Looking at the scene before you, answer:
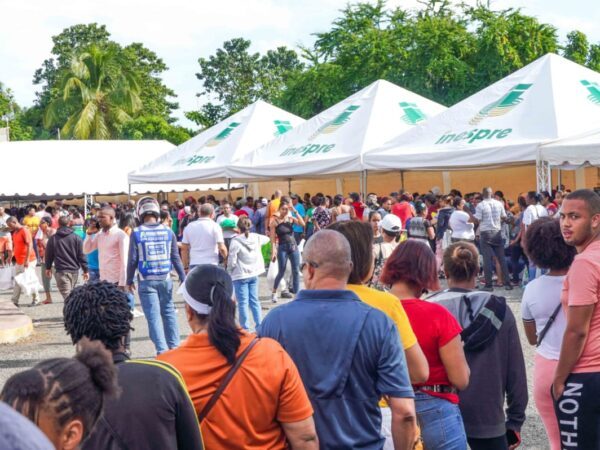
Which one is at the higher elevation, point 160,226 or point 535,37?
point 535,37

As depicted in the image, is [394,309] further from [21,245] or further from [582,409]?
[21,245]

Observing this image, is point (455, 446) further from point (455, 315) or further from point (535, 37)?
point (535, 37)

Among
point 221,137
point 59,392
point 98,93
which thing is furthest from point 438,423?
point 98,93

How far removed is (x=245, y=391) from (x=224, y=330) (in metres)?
0.20

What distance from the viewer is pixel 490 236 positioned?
14734 millimetres

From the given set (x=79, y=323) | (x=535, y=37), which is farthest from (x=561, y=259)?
(x=535, y=37)

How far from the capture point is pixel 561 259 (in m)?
4.25

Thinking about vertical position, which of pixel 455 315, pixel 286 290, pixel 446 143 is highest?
pixel 446 143

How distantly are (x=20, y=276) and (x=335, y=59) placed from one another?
1063 inches

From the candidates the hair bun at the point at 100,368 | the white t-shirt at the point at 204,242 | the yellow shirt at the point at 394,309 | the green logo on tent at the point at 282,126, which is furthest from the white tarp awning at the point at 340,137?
the hair bun at the point at 100,368

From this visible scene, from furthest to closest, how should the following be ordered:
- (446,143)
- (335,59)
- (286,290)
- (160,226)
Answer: (335,59)
(446,143)
(286,290)
(160,226)

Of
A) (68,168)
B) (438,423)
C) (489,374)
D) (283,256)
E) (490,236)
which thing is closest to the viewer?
(438,423)

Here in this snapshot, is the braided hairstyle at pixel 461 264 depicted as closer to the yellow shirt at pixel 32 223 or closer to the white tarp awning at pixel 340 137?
the white tarp awning at pixel 340 137

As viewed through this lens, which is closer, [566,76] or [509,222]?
[509,222]
